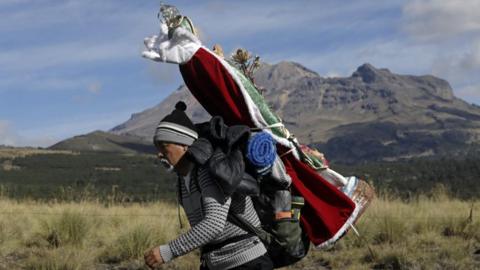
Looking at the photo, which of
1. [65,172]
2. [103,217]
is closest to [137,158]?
[65,172]

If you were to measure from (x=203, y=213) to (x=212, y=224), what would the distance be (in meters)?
0.08

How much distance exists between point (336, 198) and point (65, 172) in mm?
117887

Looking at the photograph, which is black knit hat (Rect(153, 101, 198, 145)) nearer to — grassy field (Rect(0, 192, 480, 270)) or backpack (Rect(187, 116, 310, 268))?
backpack (Rect(187, 116, 310, 268))

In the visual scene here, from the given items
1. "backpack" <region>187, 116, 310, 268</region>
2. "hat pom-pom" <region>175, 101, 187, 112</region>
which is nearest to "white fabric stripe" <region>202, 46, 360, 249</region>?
"backpack" <region>187, 116, 310, 268</region>

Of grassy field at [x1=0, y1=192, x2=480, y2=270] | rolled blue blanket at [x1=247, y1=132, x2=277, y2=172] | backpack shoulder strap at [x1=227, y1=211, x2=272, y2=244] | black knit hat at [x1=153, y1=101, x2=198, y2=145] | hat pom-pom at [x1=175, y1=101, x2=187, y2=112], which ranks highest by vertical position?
hat pom-pom at [x1=175, y1=101, x2=187, y2=112]

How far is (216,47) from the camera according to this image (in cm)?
388

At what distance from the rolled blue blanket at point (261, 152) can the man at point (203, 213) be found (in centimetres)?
21

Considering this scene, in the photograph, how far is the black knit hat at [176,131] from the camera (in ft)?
11.3

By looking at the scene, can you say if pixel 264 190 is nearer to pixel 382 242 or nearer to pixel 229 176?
pixel 229 176

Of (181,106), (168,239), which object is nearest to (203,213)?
(181,106)

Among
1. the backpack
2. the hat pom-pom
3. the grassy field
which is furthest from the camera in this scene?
the grassy field

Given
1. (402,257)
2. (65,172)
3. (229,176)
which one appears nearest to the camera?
(229,176)

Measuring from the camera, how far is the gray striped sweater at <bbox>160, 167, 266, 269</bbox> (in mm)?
3357

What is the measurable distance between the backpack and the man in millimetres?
53
